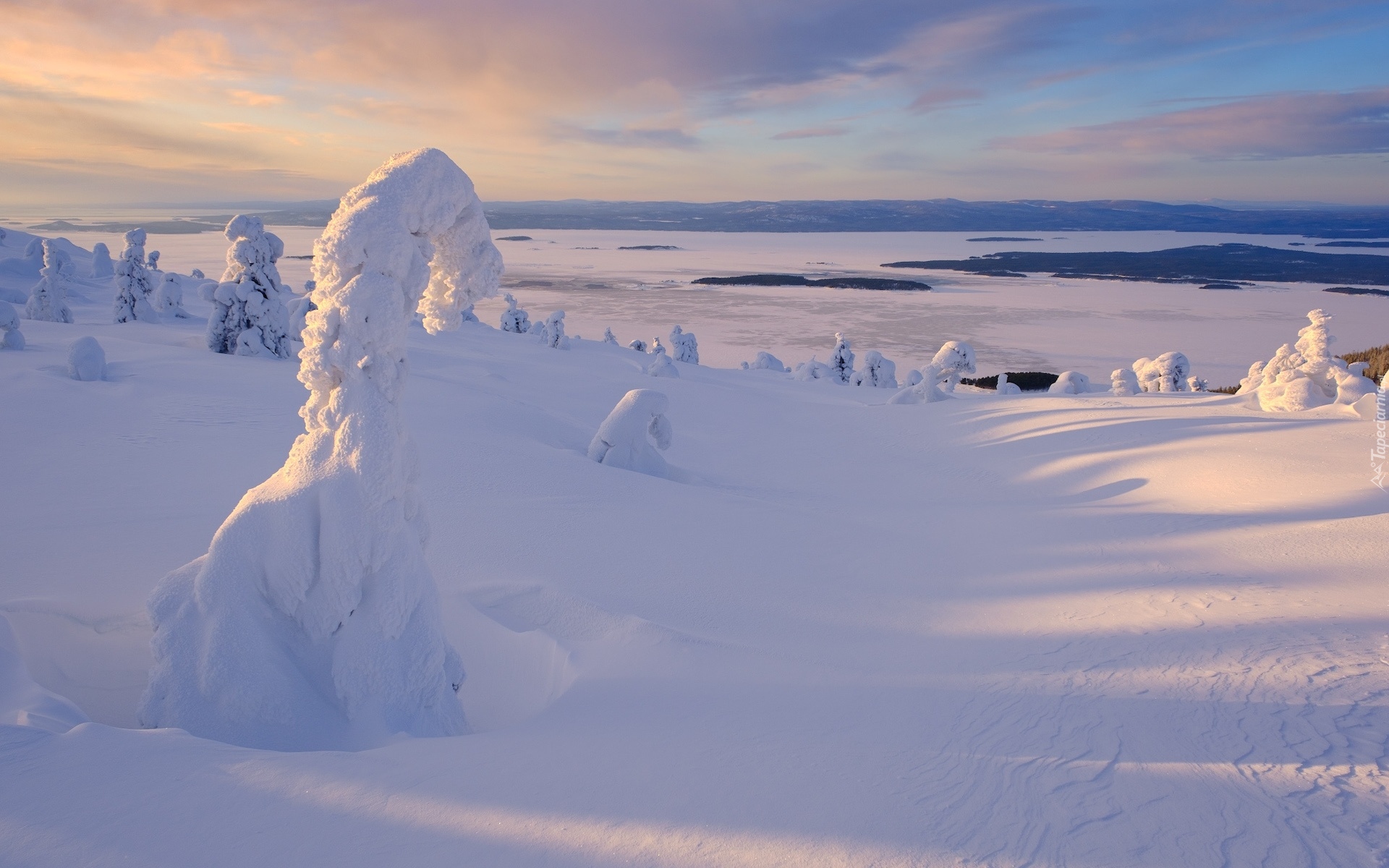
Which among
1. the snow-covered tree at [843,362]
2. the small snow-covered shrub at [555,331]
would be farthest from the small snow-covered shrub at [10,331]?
the snow-covered tree at [843,362]

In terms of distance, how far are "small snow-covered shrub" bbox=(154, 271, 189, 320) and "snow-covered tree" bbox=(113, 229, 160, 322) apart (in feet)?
7.06

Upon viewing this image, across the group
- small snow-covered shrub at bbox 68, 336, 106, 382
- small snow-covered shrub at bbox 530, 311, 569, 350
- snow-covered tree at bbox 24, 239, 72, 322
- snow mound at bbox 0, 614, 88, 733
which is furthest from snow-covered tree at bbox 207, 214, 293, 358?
snow mound at bbox 0, 614, 88, 733

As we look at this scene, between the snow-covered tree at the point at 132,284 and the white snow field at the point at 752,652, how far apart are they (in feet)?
43.0

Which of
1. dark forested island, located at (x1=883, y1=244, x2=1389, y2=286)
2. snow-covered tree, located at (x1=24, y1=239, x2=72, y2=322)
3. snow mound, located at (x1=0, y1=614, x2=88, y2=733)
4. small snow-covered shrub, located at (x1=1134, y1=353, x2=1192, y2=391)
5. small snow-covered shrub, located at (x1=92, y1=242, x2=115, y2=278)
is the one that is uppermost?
dark forested island, located at (x1=883, y1=244, x2=1389, y2=286)

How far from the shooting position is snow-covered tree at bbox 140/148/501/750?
4.04 metres

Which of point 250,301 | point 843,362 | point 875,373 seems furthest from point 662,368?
point 250,301

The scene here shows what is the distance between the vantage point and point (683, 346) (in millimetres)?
34188

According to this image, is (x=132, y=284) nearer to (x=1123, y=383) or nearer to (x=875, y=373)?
(x=875, y=373)

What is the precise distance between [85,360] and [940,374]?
20755 mm

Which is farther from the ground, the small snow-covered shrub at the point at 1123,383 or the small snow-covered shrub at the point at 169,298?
the small snow-covered shrub at the point at 169,298

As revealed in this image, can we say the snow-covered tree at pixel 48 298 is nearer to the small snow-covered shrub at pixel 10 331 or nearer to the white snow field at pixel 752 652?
the small snow-covered shrub at pixel 10 331

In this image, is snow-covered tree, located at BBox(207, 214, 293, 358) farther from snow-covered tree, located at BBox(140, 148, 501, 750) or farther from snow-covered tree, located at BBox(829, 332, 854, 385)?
snow-covered tree, located at BBox(829, 332, 854, 385)

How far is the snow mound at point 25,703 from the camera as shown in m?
3.57

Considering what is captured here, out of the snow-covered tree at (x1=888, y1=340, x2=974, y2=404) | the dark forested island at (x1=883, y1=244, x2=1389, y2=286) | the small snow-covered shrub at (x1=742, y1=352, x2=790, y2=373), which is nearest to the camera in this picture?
the snow-covered tree at (x1=888, y1=340, x2=974, y2=404)
